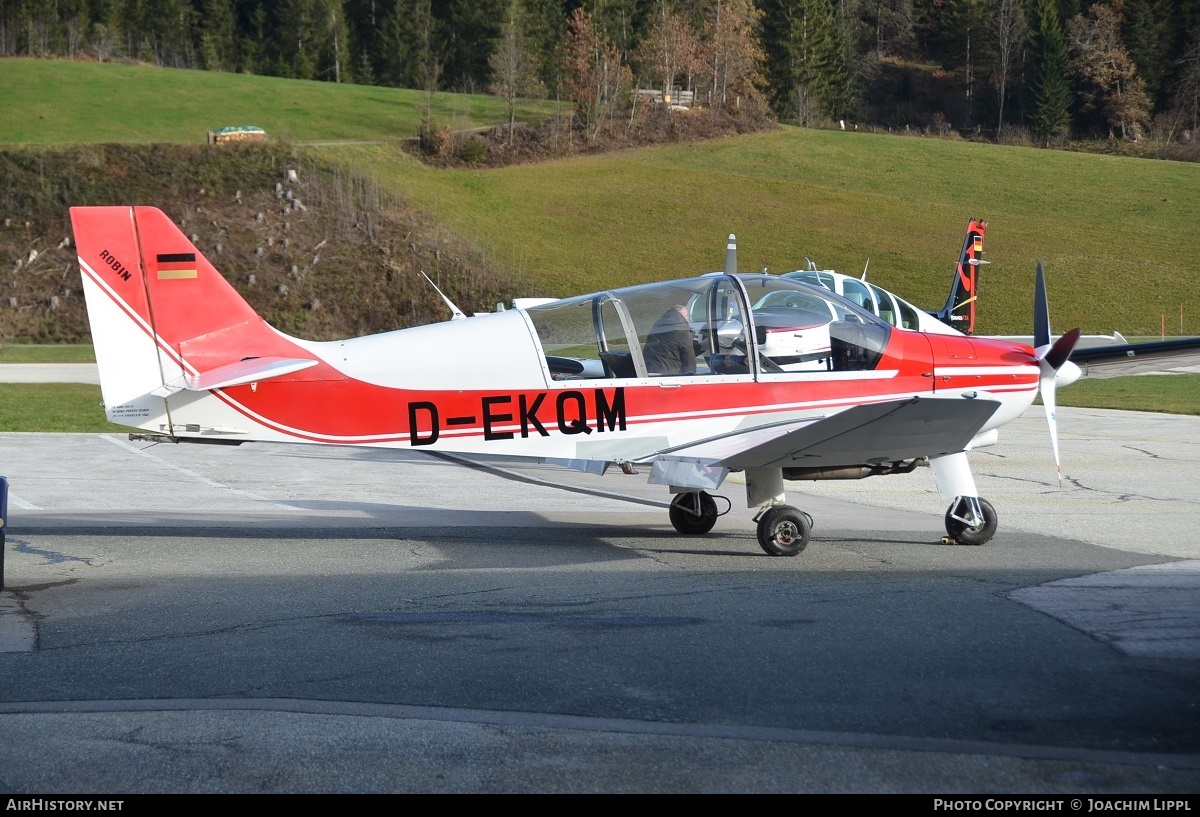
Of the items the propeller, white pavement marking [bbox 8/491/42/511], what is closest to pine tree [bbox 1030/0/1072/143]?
the propeller

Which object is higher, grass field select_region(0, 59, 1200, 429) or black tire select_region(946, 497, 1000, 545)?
grass field select_region(0, 59, 1200, 429)

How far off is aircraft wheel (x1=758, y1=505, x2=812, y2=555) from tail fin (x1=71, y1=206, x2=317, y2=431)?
13.5 feet

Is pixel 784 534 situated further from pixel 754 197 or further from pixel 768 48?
pixel 768 48

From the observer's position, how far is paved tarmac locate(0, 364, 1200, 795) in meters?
4.79

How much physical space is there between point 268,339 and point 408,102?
7660 centimetres

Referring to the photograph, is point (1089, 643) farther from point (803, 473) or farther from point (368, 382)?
point (368, 382)

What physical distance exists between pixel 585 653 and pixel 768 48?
96438 millimetres

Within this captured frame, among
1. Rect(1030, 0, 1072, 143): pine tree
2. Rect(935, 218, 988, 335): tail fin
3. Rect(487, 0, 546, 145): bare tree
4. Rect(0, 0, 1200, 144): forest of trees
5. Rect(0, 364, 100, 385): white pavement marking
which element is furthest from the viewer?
Rect(1030, 0, 1072, 143): pine tree

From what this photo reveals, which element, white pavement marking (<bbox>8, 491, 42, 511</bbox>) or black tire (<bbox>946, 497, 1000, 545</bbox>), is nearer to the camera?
black tire (<bbox>946, 497, 1000, 545</bbox>)

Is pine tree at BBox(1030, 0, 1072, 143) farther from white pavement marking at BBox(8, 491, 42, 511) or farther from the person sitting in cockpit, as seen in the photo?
white pavement marking at BBox(8, 491, 42, 511)

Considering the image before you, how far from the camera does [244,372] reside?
30.7 ft

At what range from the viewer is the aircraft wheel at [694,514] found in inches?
427

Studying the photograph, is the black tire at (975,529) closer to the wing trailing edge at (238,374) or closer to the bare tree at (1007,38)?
the wing trailing edge at (238,374)
